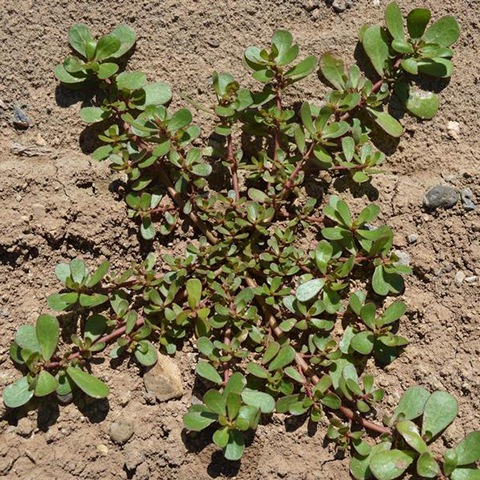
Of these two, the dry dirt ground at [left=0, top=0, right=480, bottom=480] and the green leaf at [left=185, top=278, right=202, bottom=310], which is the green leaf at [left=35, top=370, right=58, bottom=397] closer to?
the dry dirt ground at [left=0, top=0, right=480, bottom=480]

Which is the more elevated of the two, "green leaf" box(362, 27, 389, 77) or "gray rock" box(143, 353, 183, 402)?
"green leaf" box(362, 27, 389, 77)

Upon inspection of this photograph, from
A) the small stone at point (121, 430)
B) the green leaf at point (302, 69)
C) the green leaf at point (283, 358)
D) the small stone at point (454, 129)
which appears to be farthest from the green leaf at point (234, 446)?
the small stone at point (454, 129)

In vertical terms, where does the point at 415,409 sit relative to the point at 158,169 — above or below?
below

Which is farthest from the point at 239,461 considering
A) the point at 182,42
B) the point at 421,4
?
the point at 421,4

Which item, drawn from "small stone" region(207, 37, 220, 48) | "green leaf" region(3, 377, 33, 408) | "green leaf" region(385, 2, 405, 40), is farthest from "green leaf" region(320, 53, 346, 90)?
"green leaf" region(3, 377, 33, 408)

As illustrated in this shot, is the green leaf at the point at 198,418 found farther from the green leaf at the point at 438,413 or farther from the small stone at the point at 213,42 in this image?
the small stone at the point at 213,42

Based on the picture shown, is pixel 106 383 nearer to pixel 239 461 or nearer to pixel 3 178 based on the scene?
pixel 239 461
